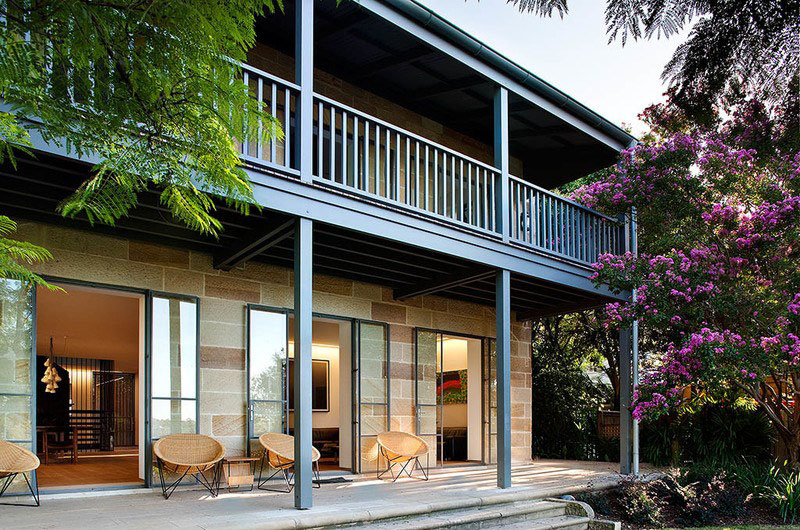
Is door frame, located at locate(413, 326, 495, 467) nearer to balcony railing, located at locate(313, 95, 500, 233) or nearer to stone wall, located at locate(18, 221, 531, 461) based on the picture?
stone wall, located at locate(18, 221, 531, 461)

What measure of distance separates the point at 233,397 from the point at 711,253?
604 centimetres

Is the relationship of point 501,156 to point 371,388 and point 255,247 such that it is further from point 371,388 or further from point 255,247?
point 371,388

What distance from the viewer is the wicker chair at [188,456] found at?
7652mm

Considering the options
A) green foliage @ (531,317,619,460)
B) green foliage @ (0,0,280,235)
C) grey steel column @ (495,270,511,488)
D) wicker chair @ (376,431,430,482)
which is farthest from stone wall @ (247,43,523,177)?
green foliage @ (0,0,280,235)

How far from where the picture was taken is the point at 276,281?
959cm

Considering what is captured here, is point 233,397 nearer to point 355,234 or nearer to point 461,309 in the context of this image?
point 355,234

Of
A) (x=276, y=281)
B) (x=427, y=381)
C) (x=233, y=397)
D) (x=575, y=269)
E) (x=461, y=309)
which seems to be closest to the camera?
(x=233, y=397)

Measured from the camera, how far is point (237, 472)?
27.2 ft

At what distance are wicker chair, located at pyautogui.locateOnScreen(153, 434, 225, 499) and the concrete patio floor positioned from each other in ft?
0.58

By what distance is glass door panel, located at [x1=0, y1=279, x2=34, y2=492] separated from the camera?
716 centimetres

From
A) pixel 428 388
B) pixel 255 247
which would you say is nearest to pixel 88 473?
pixel 255 247

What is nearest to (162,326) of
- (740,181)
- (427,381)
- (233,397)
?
(233,397)

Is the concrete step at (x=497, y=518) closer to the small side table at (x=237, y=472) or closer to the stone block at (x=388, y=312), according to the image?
the small side table at (x=237, y=472)

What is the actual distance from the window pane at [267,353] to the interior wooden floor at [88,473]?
1.68m
